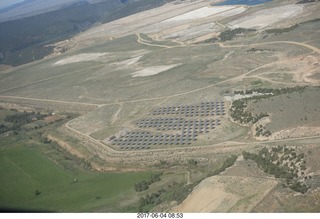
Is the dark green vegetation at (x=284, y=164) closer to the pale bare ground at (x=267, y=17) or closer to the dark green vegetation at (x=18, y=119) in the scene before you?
the dark green vegetation at (x=18, y=119)

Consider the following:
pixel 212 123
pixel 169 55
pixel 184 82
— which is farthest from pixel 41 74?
pixel 212 123

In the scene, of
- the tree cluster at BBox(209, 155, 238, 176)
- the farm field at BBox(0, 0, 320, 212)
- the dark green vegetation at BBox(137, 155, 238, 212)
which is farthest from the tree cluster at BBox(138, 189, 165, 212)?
the tree cluster at BBox(209, 155, 238, 176)

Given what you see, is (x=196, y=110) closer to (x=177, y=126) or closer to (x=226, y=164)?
(x=177, y=126)

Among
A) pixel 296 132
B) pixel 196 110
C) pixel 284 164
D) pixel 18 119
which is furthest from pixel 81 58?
pixel 284 164

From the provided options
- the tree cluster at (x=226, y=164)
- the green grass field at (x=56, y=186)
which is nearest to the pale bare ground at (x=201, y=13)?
the green grass field at (x=56, y=186)

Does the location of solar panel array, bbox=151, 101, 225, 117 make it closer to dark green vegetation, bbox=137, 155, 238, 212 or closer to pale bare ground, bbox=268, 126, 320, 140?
pale bare ground, bbox=268, 126, 320, 140
